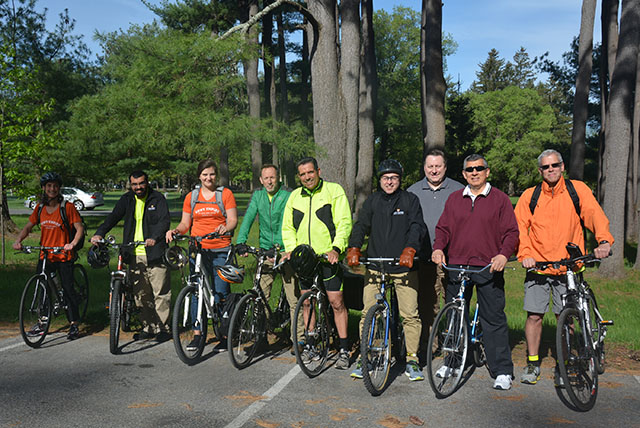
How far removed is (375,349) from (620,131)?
32.5 ft

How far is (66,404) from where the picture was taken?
4.81 m

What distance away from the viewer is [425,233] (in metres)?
5.68

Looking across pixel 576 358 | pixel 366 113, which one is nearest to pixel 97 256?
pixel 576 358

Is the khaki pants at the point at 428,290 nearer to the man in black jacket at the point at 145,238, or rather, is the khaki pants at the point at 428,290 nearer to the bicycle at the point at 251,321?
the bicycle at the point at 251,321

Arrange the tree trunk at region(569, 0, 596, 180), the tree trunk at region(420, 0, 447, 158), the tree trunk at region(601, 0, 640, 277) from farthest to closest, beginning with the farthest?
the tree trunk at region(569, 0, 596, 180) < the tree trunk at region(601, 0, 640, 277) < the tree trunk at region(420, 0, 447, 158)

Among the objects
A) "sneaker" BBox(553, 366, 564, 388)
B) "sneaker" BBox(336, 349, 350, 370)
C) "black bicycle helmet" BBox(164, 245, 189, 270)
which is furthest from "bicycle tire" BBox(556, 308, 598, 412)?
"black bicycle helmet" BBox(164, 245, 189, 270)

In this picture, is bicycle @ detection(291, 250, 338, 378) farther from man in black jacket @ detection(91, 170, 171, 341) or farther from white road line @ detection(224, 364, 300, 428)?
man in black jacket @ detection(91, 170, 171, 341)

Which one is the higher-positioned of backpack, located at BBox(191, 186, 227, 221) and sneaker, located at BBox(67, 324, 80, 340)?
backpack, located at BBox(191, 186, 227, 221)

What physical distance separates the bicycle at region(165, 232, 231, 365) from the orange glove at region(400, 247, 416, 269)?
2.22 meters

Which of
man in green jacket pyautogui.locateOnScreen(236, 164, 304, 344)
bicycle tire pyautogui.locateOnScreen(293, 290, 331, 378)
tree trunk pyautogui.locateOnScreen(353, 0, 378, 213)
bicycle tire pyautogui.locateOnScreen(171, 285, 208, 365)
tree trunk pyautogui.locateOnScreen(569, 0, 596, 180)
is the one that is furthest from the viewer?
tree trunk pyautogui.locateOnScreen(353, 0, 378, 213)

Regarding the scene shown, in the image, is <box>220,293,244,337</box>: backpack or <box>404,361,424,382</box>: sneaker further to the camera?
<box>220,293,244,337</box>: backpack

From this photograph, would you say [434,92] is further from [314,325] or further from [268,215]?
[314,325]

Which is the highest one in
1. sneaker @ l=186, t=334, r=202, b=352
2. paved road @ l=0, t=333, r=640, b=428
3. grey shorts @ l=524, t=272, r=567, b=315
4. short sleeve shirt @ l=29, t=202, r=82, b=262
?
short sleeve shirt @ l=29, t=202, r=82, b=262

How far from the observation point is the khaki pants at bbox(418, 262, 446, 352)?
6219 millimetres
